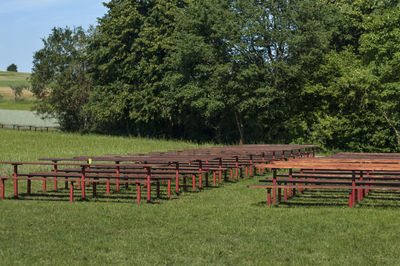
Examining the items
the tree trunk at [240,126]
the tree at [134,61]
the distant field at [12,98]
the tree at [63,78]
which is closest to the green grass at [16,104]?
the distant field at [12,98]

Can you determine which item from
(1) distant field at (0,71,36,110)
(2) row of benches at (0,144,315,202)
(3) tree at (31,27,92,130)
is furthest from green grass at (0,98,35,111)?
(2) row of benches at (0,144,315,202)

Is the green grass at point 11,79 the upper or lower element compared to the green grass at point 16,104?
upper

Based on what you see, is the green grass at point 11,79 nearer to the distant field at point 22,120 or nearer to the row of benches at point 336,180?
the distant field at point 22,120

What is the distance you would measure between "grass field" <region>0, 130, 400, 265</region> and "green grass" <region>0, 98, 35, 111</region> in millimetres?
89846

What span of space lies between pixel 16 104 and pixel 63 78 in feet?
174

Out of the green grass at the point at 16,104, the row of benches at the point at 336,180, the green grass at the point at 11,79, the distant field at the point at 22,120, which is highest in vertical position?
the green grass at the point at 11,79

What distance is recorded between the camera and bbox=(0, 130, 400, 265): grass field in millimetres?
7617

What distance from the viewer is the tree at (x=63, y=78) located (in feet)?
195

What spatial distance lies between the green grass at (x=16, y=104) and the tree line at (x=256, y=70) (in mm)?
52671

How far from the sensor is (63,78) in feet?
199

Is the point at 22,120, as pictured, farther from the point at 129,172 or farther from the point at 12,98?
the point at 129,172

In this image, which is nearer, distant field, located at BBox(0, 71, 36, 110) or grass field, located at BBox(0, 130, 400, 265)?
grass field, located at BBox(0, 130, 400, 265)

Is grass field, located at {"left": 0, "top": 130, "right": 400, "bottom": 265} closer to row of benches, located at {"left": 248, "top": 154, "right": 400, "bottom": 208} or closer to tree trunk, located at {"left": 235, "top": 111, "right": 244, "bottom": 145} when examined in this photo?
row of benches, located at {"left": 248, "top": 154, "right": 400, "bottom": 208}

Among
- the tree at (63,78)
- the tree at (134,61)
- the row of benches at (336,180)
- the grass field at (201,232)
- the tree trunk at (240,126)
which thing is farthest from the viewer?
the tree at (63,78)
